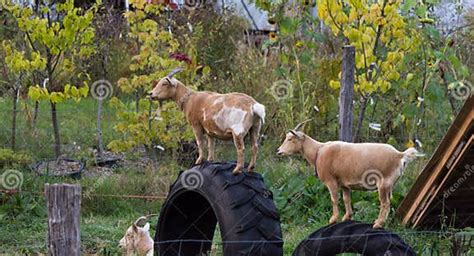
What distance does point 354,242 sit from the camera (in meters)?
4.79

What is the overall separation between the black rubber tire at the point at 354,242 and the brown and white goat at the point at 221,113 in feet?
1.91

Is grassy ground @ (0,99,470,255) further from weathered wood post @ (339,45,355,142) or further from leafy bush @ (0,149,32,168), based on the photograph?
weathered wood post @ (339,45,355,142)

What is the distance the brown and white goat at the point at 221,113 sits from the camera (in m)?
4.95

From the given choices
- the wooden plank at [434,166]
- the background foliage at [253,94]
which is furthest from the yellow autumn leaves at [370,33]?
the wooden plank at [434,166]

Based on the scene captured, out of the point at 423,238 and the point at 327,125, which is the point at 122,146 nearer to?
the point at 327,125

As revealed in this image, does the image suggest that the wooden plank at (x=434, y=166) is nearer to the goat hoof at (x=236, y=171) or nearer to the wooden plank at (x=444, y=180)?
the wooden plank at (x=444, y=180)

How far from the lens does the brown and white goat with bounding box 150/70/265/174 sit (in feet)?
16.2

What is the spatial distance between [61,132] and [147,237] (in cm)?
547

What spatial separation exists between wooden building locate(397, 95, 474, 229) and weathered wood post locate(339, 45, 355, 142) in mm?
1164

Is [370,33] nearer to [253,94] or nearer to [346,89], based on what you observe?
[346,89]

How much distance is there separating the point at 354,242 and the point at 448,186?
5.01ft

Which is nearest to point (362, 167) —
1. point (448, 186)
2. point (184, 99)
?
point (184, 99)

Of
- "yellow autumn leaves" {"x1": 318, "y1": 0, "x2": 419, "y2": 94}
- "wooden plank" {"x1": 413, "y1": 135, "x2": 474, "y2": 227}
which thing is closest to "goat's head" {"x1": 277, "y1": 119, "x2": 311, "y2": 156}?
"wooden plank" {"x1": 413, "y1": 135, "x2": 474, "y2": 227}

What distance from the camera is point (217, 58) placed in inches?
543
